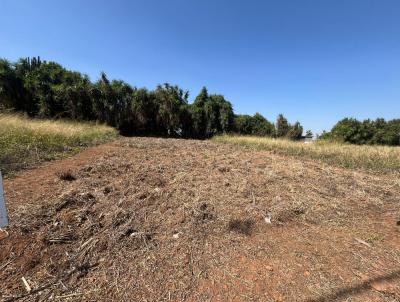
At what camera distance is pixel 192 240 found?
2.33m

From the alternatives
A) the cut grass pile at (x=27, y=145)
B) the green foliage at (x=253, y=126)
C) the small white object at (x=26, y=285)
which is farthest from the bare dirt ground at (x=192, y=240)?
the green foliage at (x=253, y=126)

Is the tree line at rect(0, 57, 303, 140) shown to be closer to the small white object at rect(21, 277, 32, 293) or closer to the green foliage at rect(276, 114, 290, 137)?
the green foliage at rect(276, 114, 290, 137)

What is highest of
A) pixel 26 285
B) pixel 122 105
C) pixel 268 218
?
pixel 122 105

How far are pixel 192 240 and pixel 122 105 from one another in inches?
585

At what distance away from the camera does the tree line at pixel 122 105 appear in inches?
507

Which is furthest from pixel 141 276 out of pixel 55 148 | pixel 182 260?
pixel 55 148

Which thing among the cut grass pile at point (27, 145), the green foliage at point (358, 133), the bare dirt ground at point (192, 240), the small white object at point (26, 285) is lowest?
the small white object at point (26, 285)

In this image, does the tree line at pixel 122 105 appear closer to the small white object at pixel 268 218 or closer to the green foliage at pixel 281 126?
the green foliage at pixel 281 126

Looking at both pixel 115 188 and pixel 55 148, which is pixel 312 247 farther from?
pixel 55 148

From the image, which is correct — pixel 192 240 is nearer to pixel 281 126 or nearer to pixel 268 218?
pixel 268 218

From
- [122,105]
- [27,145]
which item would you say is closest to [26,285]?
[27,145]

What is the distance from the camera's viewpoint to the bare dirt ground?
1.75 metres

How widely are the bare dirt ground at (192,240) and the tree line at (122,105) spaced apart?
29.7 feet

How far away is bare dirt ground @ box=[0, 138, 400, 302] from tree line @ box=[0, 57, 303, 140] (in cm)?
907
